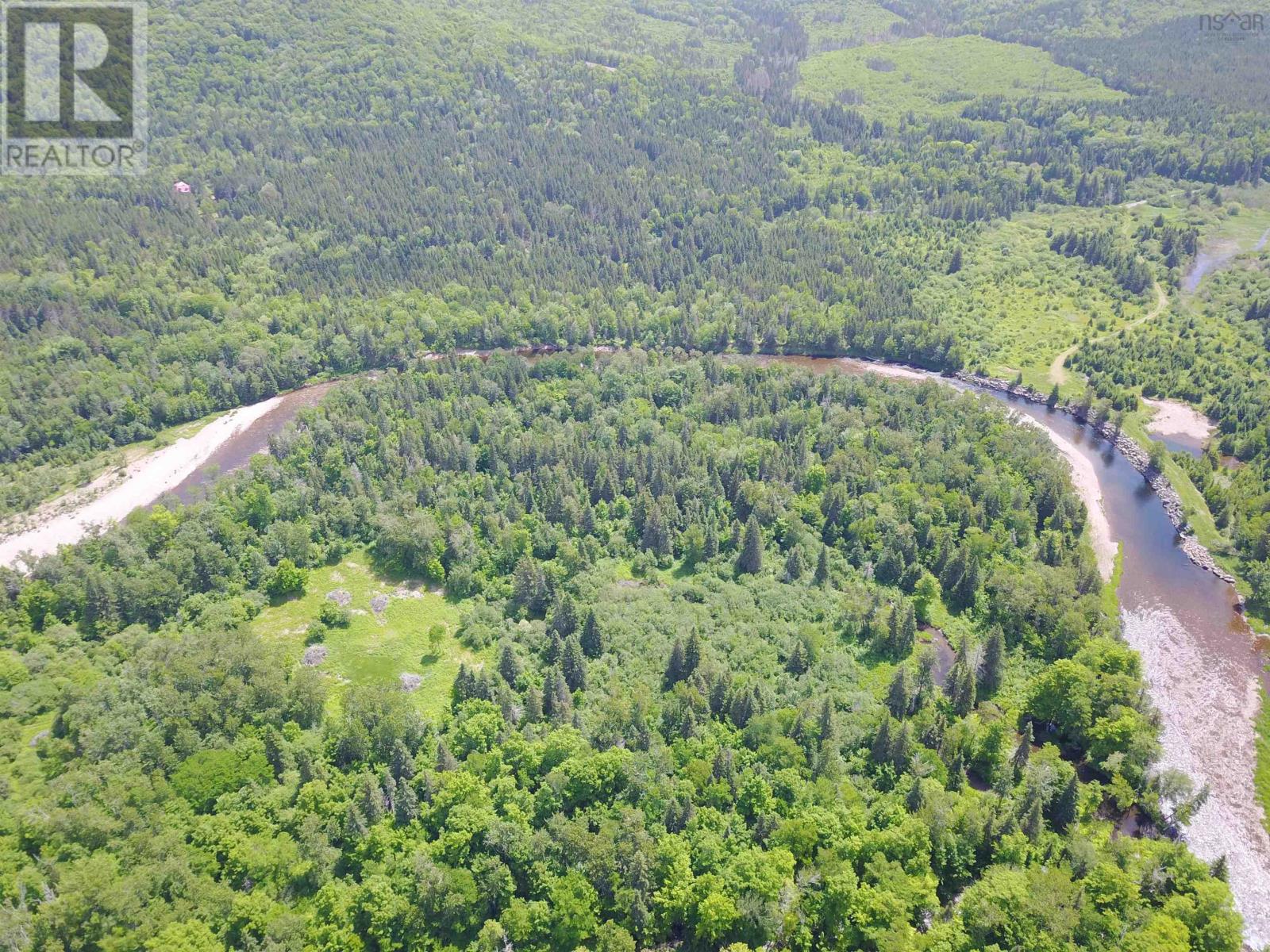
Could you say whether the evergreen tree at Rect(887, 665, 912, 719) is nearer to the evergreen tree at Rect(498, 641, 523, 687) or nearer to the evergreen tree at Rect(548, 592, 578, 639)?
the evergreen tree at Rect(548, 592, 578, 639)

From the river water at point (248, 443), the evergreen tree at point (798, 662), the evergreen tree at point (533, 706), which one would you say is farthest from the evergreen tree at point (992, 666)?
the river water at point (248, 443)

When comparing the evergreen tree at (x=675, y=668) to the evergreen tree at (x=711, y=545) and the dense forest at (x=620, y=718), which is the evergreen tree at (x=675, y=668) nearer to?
the dense forest at (x=620, y=718)

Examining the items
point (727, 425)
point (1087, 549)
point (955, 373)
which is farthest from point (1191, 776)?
point (955, 373)

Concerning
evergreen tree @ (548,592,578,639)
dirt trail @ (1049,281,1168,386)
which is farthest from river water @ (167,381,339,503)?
dirt trail @ (1049,281,1168,386)

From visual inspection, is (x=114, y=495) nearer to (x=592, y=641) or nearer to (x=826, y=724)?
(x=592, y=641)

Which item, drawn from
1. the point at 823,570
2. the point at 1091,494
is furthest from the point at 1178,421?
the point at 823,570

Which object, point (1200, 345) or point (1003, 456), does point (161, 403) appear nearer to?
point (1003, 456)
